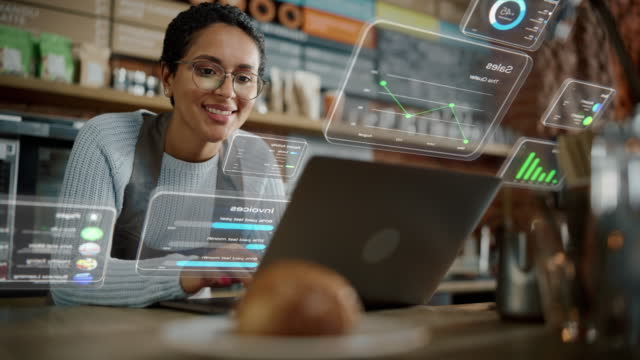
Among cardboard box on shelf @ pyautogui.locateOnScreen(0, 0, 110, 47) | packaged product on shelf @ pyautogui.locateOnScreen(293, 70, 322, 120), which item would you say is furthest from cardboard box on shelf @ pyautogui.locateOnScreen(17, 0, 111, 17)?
packaged product on shelf @ pyautogui.locateOnScreen(293, 70, 322, 120)

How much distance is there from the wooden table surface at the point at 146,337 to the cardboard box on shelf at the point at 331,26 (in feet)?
7.78

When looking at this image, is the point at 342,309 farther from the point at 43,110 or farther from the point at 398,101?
the point at 43,110

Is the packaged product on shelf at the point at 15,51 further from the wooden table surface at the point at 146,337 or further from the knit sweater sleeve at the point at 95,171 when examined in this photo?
the wooden table surface at the point at 146,337

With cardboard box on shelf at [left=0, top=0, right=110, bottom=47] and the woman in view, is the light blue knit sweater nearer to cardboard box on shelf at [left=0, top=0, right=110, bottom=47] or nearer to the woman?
the woman

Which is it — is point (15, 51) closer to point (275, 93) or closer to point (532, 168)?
point (275, 93)

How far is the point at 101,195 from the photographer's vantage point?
145 cm

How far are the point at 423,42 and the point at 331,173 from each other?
7.04 ft

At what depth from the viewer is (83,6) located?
253 cm

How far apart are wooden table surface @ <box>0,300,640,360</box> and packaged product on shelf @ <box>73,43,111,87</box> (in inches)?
62.7

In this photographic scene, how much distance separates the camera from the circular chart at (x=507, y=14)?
153cm

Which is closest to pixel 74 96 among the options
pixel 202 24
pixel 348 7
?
pixel 202 24

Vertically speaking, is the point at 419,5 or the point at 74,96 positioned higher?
the point at 419,5

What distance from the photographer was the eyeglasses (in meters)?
1.52

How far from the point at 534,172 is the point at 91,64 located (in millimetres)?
1665
